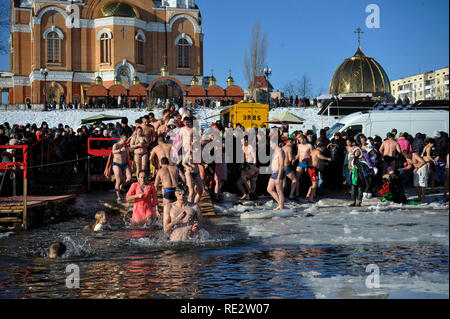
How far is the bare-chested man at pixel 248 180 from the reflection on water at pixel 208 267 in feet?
13.2

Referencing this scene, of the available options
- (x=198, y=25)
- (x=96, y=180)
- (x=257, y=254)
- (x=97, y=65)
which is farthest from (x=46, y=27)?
(x=257, y=254)

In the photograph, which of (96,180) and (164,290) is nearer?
(164,290)

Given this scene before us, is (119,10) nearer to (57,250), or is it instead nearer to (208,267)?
(57,250)

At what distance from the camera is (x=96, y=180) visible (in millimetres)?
17188

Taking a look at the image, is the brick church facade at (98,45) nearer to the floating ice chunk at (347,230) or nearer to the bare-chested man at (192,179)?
the bare-chested man at (192,179)

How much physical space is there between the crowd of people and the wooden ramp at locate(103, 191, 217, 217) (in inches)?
15.2

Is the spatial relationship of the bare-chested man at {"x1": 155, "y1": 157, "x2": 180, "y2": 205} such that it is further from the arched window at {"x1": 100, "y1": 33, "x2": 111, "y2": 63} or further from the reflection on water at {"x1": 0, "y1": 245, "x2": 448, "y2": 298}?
the arched window at {"x1": 100, "y1": 33, "x2": 111, "y2": 63}

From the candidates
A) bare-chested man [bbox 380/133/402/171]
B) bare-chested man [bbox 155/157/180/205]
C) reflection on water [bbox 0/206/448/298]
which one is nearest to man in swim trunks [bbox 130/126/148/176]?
bare-chested man [bbox 155/157/180/205]

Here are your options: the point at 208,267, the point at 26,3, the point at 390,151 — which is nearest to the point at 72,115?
the point at 26,3

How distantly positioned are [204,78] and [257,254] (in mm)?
58726

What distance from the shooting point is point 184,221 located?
1050cm

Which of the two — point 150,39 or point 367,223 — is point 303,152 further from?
point 150,39

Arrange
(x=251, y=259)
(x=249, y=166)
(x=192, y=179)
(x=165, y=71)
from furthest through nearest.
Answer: (x=165, y=71) → (x=249, y=166) → (x=192, y=179) → (x=251, y=259)

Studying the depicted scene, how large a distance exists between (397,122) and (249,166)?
705 centimetres
